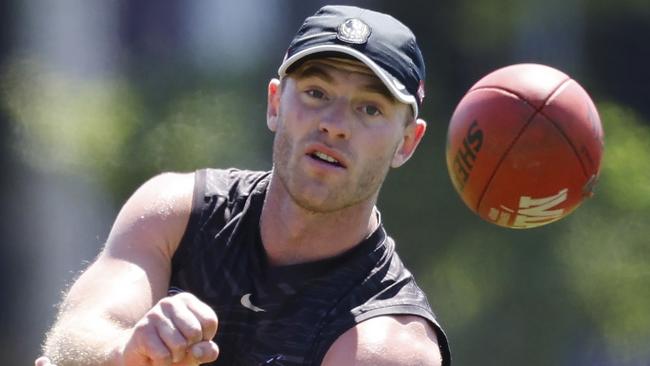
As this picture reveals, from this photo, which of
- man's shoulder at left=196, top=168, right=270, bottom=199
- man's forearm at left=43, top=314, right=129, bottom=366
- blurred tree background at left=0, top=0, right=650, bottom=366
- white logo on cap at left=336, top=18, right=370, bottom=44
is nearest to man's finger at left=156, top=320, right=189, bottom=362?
man's forearm at left=43, top=314, right=129, bottom=366

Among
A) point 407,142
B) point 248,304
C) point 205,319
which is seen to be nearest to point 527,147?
point 407,142

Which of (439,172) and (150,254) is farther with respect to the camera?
(439,172)

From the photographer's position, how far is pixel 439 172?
7.70 meters

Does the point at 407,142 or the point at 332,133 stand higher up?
the point at 332,133

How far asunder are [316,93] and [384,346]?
896 millimetres

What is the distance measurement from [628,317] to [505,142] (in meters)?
3.57

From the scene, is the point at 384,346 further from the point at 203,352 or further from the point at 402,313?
the point at 203,352

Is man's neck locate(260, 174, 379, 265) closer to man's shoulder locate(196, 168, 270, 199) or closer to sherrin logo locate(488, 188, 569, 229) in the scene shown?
man's shoulder locate(196, 168, 270, 199)

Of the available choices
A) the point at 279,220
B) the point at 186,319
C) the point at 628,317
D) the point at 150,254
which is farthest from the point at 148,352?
the point at 628,317

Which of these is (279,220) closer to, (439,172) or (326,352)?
(326,352)

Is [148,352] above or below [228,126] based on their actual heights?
above

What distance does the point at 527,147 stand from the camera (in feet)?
14.3

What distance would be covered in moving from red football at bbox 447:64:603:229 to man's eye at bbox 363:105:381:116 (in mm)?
644

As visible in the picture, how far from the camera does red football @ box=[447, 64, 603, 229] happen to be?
14.3 feet
